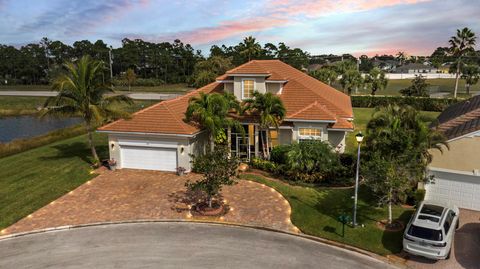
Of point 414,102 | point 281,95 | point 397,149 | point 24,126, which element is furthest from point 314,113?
point 24,126

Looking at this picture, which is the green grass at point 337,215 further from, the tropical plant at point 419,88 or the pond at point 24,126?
the tropical plant at point 419,88

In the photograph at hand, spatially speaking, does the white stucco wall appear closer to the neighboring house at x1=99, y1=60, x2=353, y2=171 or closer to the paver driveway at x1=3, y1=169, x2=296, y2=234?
the neighboring house at x1=99, y1=60, x2=353, y2=171

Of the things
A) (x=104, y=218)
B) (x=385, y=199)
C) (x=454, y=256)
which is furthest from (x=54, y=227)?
(x=454, y=256)

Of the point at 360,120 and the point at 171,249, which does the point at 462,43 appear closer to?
the point at 360,120

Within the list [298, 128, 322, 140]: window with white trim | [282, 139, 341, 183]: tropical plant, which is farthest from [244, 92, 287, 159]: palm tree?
[282, 139, 341, 183]: tropical plant

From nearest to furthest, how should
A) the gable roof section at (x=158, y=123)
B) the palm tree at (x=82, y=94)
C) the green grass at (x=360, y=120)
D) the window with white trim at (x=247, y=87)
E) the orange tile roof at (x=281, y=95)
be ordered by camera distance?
1. the green grass at (x=360, y=120)
2. the palm tree at (x=82, y=94)
3. the gable roof section at (x=158, y=123)
4. the orange tile roof at (x=281, y=95)
5. the window with white trim at (x=247, y=87)

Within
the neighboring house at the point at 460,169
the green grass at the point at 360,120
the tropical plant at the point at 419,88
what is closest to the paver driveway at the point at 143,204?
the neighboring house at the point at 460,169

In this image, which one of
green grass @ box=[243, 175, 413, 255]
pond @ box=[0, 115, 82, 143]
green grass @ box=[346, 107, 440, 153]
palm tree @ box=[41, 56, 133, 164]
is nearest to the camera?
green grass @ box=[243, 175, 413, 255]
